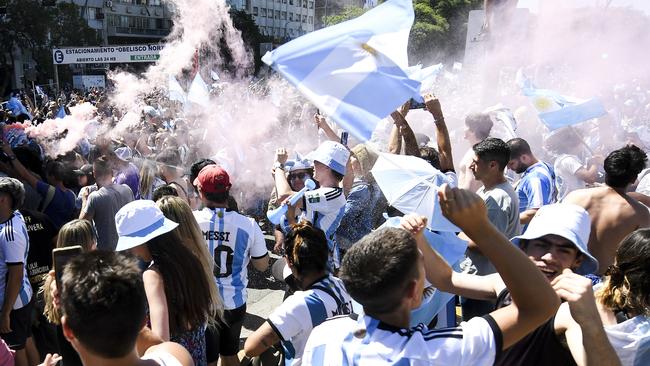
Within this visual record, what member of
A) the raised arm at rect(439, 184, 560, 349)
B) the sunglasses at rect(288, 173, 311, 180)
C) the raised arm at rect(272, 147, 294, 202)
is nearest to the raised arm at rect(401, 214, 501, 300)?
the raised arm at rect(439, 184, 560, 349)

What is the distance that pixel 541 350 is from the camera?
208 centimetres

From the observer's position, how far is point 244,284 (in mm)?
4074

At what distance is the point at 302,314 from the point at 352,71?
1313 mm

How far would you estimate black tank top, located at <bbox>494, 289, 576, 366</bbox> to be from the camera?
6.78 feet

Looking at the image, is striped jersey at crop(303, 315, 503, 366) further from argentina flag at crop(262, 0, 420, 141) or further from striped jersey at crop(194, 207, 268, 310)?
striped jersey at crop(194, 207, 268, 310)

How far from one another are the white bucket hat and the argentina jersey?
158cm

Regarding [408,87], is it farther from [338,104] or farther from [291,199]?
[291,199]

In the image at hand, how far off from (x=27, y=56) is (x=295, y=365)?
194ft

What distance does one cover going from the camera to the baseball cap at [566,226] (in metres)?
2.29

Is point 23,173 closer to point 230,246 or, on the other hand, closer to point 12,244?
point 12,244

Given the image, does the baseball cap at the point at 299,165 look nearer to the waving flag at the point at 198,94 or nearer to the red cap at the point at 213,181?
the red cap at the point at 213,181

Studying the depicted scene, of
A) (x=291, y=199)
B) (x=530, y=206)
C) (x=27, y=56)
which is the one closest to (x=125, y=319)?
(x=291, y=199)

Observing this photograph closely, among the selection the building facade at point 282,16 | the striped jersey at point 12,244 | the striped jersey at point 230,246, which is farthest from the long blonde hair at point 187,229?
the building facade at point 282,16

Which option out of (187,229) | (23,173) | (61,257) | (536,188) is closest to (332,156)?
(187,229)
